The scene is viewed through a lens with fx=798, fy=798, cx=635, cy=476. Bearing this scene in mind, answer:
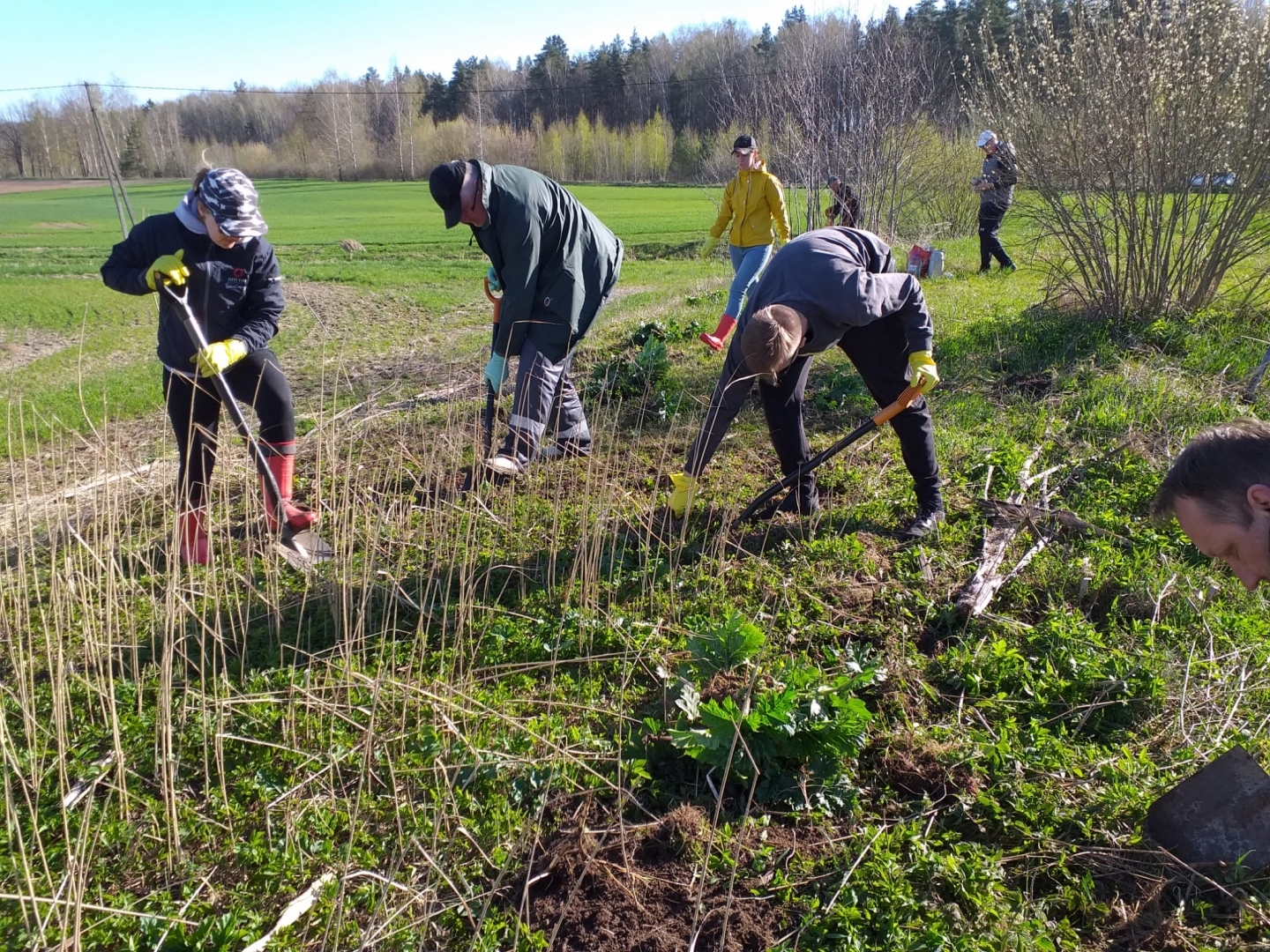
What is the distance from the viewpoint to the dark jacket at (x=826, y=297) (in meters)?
3.08

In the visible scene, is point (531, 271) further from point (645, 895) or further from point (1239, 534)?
point (1239, 534)

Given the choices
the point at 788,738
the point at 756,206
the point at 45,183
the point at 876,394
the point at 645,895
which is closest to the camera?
the point at 645,895

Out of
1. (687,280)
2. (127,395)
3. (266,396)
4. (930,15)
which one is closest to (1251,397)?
(266,396)

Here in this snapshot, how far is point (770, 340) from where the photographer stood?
2.84 metres

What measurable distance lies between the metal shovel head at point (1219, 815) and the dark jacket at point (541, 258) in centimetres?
317

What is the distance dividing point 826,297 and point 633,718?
1.72 metres

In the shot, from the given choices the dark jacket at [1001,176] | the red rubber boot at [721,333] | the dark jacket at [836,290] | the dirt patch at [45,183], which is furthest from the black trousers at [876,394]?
the dirt patch at [45,183]

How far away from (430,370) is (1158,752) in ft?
18.8

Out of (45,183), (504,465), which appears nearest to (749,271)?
(504,465)

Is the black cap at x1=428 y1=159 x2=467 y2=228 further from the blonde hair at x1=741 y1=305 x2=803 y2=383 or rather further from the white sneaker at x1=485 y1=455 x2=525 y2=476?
the blonde hair at x1=741 y1=305 x2=803 y2=383

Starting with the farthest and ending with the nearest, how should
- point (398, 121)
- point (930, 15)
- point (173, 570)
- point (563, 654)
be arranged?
point (930, 15) < point (398, 121) < point (563, 654) < point (173, 570)

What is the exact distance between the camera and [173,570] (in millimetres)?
2371

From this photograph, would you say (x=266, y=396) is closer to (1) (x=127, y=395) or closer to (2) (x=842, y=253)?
(2) (x=842, y=253)

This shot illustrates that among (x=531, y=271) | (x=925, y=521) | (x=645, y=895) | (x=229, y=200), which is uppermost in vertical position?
(x=229, y=200)
